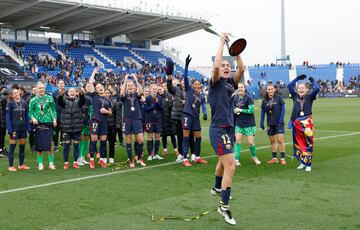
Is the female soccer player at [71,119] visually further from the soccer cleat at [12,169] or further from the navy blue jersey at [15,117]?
the soccer cleat at [12,169]

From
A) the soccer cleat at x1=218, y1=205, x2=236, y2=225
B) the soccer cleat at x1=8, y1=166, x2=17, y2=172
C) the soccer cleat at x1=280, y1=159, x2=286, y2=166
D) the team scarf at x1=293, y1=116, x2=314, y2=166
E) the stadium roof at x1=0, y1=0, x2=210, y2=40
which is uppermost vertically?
the stadium roof at x1=0, y1=0, x2=210, y2=40

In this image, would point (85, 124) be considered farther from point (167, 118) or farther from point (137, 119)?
point (167, 118)

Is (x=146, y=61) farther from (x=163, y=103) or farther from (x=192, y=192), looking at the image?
(x=192, y=192)

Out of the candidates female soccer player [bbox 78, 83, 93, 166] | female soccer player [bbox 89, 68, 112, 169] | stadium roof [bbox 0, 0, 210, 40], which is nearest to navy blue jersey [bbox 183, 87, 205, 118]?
female soccer player [bbox 89, 68, 112, 169]

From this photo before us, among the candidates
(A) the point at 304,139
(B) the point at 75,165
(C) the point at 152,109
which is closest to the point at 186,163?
(C) the point at 152,109

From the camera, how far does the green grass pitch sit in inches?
253

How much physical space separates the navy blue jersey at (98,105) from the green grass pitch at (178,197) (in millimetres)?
1250

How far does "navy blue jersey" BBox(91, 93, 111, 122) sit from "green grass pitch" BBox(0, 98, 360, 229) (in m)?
1.25

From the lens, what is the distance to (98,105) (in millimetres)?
11312

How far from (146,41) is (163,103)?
46.9 metres

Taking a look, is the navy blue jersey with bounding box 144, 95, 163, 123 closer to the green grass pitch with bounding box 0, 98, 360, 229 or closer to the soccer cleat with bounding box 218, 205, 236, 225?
the green grass pitch with bounding box 0, 98, 360, 229

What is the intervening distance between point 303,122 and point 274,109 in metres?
0.95

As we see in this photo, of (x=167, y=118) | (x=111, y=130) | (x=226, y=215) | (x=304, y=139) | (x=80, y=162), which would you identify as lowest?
(x=80, y=162)

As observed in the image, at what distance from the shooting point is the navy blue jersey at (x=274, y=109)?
11.3 m
